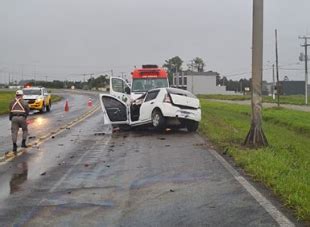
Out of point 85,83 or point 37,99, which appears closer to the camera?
point 37,99

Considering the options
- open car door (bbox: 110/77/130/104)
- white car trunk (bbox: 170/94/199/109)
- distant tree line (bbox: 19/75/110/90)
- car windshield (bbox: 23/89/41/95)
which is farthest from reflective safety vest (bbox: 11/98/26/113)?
distant tree line (bbox: 19/75/110/90)

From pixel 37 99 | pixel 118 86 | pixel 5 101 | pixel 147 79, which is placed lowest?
pixel 5 101

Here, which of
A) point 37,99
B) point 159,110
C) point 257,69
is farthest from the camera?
point 37,99

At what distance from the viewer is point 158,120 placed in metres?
20.2

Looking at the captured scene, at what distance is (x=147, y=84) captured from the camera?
1092 inches

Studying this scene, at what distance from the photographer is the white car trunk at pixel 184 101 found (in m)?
20.0

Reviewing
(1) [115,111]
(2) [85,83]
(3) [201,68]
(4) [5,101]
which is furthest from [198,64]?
(1) [115,111]

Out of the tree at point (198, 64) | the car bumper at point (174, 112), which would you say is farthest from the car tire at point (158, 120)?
the tree at point (198, 64)

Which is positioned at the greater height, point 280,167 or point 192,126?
point 280,167

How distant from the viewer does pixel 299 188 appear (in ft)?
26.9

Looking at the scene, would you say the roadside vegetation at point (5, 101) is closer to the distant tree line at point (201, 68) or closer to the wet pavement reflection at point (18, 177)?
the wet pavement reflection at point (18, 177)

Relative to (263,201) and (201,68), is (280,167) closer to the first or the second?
(263,201)

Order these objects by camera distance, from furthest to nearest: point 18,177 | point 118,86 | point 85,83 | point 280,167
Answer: point 85,83
point 118,86
point 280,167
point 18,177

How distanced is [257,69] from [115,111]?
8.16 metres
